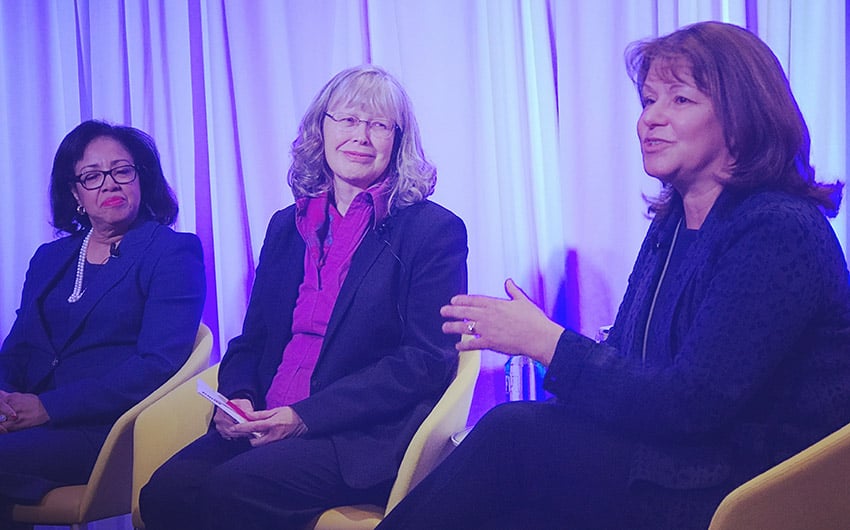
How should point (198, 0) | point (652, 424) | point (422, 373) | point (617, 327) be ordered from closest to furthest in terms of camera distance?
point (652, 424) → point (617, 327) → point (422, 373) → point (198, 0)

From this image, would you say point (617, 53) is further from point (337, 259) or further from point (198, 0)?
point (198, 0)

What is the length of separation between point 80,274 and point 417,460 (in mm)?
1480

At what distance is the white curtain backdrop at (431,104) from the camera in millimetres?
3207

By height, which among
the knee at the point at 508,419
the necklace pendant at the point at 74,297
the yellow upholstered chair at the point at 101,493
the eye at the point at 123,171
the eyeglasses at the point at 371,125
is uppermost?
the eyeglasses at the point at 371,125

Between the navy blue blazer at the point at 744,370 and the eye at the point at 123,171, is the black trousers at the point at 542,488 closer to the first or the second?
the navy blue blazer at the point at 744,370

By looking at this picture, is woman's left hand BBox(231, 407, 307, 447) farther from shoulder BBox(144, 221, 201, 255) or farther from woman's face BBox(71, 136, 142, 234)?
woman's face BBox(71, 136, 142, 234)

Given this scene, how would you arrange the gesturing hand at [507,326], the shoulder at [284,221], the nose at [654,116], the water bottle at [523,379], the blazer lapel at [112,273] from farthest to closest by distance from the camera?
the water bottle at [523,379], the blazer lapel at [112,273], the shoulder at [284,221], the nose at [654,116], the gesturing hand at [507,326]

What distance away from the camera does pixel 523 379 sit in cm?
336

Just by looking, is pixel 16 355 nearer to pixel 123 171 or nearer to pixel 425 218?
pixel 123 171

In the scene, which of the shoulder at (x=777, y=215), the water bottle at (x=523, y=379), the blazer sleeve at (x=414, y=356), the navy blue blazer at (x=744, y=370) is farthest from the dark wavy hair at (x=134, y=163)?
the shoulder at (x=777, y=215)

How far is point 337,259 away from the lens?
268 centimetres

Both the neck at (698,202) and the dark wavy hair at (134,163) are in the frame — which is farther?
the dark wavy hair at (134,163)

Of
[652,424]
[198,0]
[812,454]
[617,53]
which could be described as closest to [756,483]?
[812,454]

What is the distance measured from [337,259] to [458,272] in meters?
0.35
